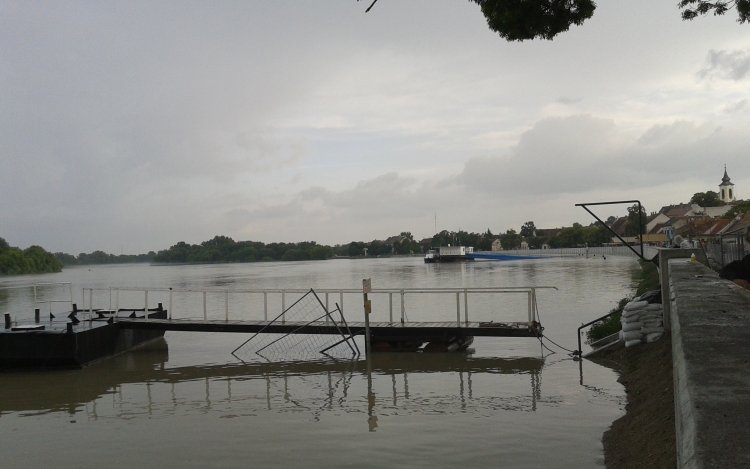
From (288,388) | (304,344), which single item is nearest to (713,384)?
(288,388)

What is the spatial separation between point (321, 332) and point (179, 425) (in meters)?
6.60

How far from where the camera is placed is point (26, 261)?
11512cm

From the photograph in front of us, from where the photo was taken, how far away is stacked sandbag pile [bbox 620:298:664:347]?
10992 mm

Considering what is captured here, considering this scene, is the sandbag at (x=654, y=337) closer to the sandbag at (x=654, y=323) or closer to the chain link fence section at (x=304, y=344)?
the sandbag at (x=654, y=323)

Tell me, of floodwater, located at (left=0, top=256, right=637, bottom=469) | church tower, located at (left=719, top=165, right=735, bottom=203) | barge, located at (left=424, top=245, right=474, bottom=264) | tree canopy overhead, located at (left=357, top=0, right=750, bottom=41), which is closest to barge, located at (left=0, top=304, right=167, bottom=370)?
floodwater, located at (left=0, top=256, right=637, bottom=469)

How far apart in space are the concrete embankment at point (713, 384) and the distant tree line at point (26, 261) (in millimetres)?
122678

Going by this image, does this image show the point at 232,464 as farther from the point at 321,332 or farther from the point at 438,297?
the point at 438,297

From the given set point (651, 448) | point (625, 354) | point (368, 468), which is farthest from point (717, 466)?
point (625, 354)

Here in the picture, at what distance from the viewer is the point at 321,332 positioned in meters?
16.0

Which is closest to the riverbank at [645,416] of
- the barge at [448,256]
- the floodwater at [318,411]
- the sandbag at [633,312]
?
the floodwater at [318,411]

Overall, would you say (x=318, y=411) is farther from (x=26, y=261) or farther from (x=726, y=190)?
(x=726, y=190)

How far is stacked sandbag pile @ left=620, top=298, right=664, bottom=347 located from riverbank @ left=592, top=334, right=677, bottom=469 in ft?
0.58

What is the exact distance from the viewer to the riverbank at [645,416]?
5.38 metres

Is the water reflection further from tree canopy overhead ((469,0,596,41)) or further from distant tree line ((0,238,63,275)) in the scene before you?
distant tree line ((0,238,63,275))
